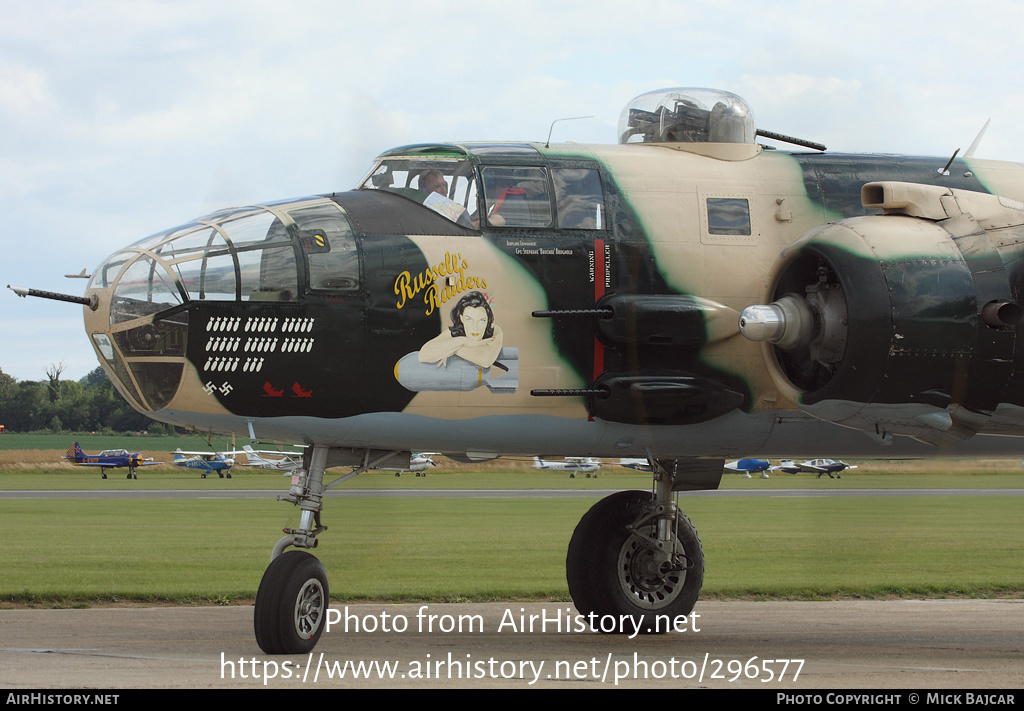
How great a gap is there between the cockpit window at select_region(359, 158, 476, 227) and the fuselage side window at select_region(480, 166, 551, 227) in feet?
0.61

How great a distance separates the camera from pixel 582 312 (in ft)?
35.2

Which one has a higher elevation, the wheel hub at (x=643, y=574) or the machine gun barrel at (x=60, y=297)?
the machine gun barrel at (x=60, y=297)

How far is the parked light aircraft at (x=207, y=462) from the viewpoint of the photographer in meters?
85.1

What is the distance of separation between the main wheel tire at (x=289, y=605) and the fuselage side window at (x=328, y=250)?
8.19 ft

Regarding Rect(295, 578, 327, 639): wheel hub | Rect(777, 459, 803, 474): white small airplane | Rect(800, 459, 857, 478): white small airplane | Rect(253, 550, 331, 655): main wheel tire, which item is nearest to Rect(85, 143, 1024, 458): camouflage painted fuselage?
Rect(253, 550, 331, 655): main wheel tire

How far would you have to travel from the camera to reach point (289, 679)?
9.49m

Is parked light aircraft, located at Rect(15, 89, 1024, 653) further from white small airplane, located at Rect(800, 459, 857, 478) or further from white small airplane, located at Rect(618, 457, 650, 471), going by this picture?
white small airplane, located at Rect(800, 459, 857, 478)

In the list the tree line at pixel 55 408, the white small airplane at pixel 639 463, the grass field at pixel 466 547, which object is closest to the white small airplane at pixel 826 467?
the white small airplane at pixel 639 463

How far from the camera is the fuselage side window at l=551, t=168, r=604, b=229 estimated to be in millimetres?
11117

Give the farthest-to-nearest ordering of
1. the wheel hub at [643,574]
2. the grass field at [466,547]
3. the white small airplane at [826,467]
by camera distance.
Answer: the white small airplane at [826,467], the grass field at [466,547], the wheel hub at [643,574]

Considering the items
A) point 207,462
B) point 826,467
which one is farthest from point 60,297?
point 826,467

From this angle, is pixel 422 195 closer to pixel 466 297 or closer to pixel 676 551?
pixel 466 297

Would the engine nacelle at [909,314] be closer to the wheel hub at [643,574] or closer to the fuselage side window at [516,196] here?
the fuselage side window at [516,196]
